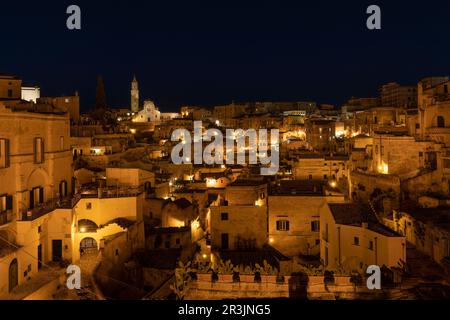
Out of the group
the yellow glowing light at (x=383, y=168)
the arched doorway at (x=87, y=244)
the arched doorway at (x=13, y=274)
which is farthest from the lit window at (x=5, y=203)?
the yellow glowing light at (x=383, y=168)

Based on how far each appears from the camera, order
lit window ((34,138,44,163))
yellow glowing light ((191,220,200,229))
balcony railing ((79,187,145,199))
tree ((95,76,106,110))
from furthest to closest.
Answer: tree ((95,76,106,110))
yellow glowing light ((191,220,200,229))
balcony railing ((79,187,145,199))
lit window ((34,138,44,163))

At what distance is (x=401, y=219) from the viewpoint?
22.9 m

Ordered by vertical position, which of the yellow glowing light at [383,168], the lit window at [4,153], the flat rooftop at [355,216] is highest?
the lit window at [4,153]

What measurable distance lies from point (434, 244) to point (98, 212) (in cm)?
1648

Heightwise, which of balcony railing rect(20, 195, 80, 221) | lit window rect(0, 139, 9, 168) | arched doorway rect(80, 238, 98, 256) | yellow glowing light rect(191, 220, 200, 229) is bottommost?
yellow glowing light rect(191, 220, 200, 229)

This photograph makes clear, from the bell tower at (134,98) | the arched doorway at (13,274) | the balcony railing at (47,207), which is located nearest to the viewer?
the arched doorway at (13,274)

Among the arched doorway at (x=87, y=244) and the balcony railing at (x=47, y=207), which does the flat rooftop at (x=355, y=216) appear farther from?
the balcony railing at (x=47, y=207)

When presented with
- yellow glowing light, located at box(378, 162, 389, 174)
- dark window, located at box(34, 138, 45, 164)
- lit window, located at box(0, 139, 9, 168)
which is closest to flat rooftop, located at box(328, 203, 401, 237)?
yellow glowing light, located at box(378, 162, 389, 174)

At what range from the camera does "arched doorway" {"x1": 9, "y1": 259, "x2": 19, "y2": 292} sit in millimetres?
15987

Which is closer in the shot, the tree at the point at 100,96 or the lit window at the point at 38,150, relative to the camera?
the lit window at the point at 38,150

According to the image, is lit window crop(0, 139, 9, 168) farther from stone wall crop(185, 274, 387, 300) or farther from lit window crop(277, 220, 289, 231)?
lit window crop(277, 220, 289, 231)

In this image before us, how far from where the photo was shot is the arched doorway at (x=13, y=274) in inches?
629
